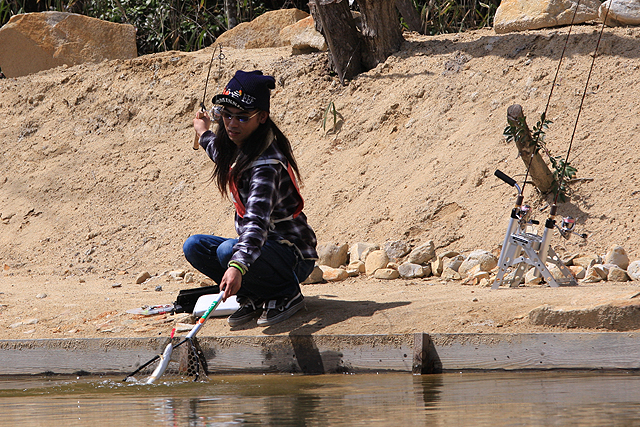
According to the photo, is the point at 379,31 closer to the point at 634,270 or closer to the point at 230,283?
the point at 634,270

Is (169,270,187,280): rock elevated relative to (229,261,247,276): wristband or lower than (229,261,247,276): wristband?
lower

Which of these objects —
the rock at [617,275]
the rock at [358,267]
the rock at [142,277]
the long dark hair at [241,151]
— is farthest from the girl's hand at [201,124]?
the rock at [617,275]

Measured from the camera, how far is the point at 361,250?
680 centimetres

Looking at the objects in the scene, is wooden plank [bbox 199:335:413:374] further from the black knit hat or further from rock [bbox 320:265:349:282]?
rock [bbox 320:265:349:282]

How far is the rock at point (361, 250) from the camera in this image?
6.73 m

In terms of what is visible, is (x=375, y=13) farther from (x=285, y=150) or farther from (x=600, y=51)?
(x=285, y=150)

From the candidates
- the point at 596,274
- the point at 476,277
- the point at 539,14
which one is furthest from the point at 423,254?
the point at 539,14

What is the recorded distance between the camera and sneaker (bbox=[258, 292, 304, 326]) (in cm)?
438

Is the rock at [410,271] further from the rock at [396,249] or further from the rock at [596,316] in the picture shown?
the rock at [596,316]

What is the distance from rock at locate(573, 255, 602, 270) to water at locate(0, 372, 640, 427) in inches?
86.2

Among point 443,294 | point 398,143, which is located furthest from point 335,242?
point 443,294

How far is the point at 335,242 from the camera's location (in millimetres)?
7281

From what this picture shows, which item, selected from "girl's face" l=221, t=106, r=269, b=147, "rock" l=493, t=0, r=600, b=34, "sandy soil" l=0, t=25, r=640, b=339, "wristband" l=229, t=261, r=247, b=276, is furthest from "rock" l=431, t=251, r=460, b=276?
"rock" l=493, t=0, r=600, b=34

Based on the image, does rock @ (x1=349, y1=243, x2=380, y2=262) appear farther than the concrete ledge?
Yes
